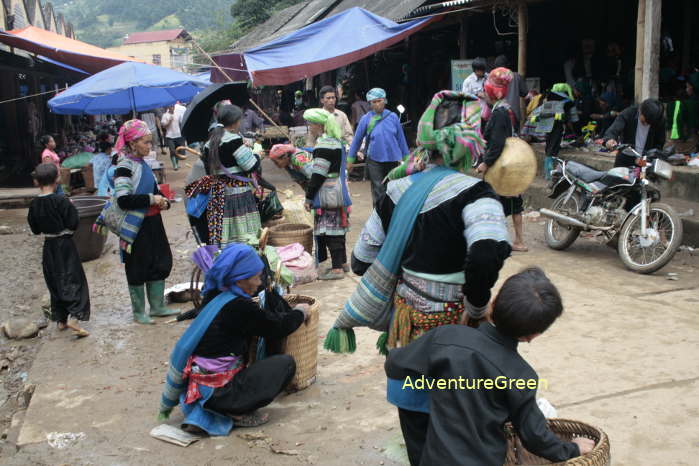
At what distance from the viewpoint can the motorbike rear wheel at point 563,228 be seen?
7.50 m

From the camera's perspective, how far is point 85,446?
3828mm

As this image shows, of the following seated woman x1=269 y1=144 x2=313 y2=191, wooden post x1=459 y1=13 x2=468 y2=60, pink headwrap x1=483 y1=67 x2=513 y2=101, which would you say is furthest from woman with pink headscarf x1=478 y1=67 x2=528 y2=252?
wooden post x1=459 y1=13 x2=468 y2=60

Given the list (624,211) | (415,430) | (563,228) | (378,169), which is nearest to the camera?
(415,430)

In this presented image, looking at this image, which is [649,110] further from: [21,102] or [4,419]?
[21,102]

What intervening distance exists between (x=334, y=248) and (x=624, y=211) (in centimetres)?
308

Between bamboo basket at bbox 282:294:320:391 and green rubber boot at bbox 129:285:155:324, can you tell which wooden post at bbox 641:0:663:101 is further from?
green rubber boot at bbox 129:285:155:324

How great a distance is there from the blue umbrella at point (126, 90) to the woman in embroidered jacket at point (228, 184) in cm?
629

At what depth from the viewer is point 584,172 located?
739cm

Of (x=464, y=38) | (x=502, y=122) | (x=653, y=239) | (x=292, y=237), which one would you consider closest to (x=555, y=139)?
(x=502, y=122)

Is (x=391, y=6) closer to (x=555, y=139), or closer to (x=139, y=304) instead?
(x=555, y=139)

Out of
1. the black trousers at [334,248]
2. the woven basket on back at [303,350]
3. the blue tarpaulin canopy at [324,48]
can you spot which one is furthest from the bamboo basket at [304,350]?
the blue tarpaulin canopy at [324,48]

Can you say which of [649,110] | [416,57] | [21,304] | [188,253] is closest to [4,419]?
[21,304]

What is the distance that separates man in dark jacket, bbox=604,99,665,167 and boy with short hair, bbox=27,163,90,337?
5385 mm

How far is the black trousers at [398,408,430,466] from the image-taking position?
101 inches
